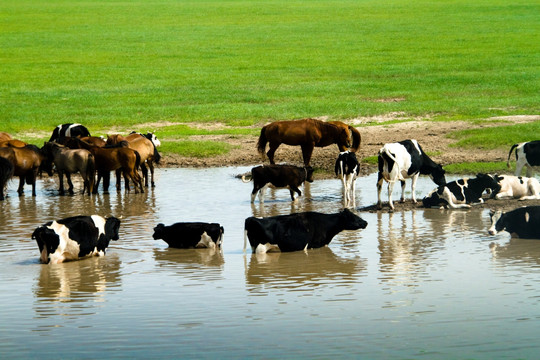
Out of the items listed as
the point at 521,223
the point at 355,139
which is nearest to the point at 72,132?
the point at 355,139

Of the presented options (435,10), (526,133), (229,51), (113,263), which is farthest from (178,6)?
(113,263)

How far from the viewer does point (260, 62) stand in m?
47.9

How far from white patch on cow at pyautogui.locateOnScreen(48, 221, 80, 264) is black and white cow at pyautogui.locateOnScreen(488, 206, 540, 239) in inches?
230

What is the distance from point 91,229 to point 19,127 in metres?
18.1

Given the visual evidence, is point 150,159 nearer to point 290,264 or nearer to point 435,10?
point 290,264

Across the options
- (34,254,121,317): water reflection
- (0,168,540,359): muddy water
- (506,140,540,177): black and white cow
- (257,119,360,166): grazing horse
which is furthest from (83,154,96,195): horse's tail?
(506,140,540,177): black and white cow

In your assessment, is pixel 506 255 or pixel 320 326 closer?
pixel 320 326

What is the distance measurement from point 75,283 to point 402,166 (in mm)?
7508

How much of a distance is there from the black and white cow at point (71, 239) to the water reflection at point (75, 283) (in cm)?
11

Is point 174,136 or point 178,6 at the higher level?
point 178,6

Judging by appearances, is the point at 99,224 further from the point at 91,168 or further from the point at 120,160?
the point at 120,160

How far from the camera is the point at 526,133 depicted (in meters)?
25.3

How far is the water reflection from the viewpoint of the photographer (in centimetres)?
1089

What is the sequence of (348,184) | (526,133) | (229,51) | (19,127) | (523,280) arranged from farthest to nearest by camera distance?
(229,51) → (19,127) → (526,133) → (348,184) → (523,280)
